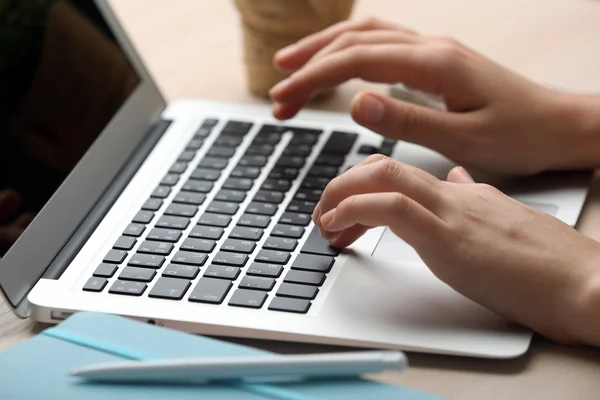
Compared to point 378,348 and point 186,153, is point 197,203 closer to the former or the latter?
point 186,153

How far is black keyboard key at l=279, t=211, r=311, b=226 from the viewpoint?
0.75 m

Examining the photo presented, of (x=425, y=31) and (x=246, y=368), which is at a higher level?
(x=246, y=368)

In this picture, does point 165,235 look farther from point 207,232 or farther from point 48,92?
point 48,92

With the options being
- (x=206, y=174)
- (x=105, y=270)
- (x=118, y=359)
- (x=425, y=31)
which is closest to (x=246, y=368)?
(x=118, y=359)

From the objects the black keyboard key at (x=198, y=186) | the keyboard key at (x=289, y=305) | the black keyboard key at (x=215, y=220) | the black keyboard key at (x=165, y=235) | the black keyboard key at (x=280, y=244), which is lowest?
the black keyboard key at (x=198, y=186)

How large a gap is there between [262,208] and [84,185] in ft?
0.52

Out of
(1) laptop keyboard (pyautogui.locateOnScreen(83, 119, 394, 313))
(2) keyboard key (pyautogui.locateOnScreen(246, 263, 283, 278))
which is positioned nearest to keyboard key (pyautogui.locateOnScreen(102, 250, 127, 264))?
(1) laptop keyboard (pyautogui.locateOnScreen(83, 119, 394, 313))

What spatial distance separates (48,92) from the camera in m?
0.82

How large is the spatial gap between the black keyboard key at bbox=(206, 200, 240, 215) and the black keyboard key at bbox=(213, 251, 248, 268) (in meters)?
0.07

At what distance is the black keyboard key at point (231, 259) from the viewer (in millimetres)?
693

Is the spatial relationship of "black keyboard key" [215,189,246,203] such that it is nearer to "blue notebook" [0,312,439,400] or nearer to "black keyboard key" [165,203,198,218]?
"black keyboard key" [165,203,198,218]

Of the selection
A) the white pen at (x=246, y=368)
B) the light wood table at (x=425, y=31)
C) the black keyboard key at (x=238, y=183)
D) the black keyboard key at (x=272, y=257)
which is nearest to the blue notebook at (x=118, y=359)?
the white pen at (x=246, y=368)

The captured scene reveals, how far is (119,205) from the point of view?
0.79 metres

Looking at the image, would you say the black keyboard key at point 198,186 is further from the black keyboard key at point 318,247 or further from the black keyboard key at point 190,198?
the black keyboard key at point 318,247
